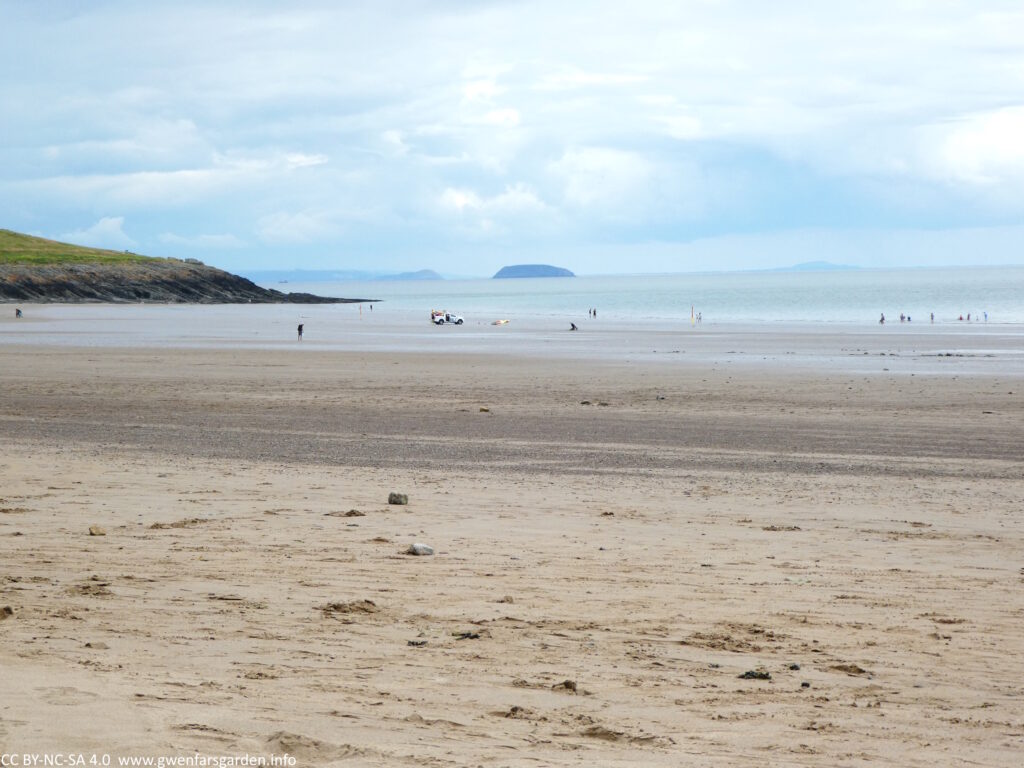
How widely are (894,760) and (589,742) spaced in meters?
1.35

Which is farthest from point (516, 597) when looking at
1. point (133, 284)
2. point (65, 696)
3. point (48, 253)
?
point (48, 253)

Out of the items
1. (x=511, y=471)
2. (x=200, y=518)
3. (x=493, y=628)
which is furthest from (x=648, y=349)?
(x=493, y=628)

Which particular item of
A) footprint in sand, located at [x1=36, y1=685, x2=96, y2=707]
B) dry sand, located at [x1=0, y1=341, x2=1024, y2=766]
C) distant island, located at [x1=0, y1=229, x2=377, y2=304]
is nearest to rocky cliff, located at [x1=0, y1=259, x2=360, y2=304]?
distant island, located at [x1=0, y1=229, x2=377, y2=304]

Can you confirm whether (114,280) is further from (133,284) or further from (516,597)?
(516,597)

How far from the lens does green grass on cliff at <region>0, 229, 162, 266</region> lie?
134500 millimetres

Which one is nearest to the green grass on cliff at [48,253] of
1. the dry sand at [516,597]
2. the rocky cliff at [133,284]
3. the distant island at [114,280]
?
the distant island at [114,280]

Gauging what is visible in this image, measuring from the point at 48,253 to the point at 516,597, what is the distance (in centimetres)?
15221

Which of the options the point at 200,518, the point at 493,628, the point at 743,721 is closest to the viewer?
the point at 743,721

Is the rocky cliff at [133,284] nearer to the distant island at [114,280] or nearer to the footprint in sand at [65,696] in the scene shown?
the distant island at [114,280]

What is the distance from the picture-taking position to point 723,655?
6367 millimetres

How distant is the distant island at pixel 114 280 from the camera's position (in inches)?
4673

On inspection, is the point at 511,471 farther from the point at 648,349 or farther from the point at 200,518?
the point at 648,349

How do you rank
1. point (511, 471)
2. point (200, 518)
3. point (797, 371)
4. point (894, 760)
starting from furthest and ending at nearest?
1. point (797, 371)
2. point (511, 471)
3. point (200, 518)
4. point (894, 760)

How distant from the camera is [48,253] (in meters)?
145
